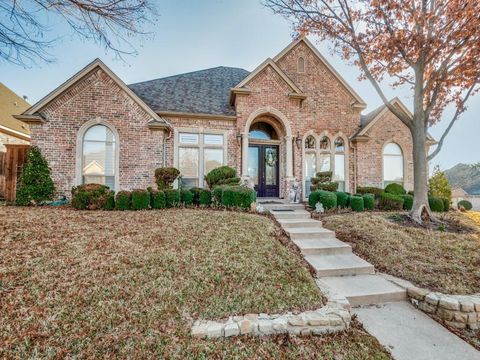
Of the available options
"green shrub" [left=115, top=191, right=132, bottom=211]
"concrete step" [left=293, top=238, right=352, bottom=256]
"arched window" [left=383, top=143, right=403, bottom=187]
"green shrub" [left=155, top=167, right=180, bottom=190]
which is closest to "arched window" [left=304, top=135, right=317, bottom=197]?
"arched window" [left=383, top=143, right=403, bottom=187]

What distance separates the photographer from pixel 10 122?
1427 cm

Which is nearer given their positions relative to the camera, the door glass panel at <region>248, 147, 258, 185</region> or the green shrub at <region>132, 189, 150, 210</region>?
the green shrub at <region>132, 189, 150, 210</region>

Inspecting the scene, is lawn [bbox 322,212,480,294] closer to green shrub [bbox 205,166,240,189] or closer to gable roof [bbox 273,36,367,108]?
green shrub [bbox 205,166,240,189]

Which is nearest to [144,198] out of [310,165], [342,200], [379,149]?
[342,200]

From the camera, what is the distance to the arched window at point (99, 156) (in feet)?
30.5

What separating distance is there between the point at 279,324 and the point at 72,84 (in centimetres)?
1055

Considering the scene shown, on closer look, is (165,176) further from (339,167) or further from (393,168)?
(393,168)

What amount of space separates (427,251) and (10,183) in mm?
13275

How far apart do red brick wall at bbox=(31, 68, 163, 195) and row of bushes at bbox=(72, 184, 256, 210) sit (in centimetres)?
180

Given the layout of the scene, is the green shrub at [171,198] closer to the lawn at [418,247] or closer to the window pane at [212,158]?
the window pane at [212,158]

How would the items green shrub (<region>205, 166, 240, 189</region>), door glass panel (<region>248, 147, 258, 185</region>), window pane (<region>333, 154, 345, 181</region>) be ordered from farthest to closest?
window pane (<region>333, 154, 345, 181</region>)
door glass panel (<region>248, 147, 258, 185</region>)
green shrub (<region>205, 166, 240, 189</region>)

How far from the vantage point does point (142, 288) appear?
3.46 metres

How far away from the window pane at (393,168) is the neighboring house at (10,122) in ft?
65.1

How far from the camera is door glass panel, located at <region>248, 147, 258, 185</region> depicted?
11109 mm
